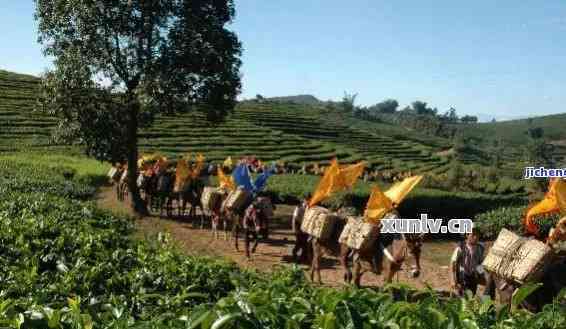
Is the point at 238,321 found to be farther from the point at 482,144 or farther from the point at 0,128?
the point at 482,144

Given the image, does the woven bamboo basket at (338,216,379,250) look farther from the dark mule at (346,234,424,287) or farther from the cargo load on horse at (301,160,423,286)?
the dark mule at (346,234,424,287)

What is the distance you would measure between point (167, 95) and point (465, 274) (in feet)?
Answer: 40.4

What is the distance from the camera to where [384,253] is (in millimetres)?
10859

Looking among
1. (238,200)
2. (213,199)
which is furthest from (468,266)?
(213,199)

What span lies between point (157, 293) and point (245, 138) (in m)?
47.3

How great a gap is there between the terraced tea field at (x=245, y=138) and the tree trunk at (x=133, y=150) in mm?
15705

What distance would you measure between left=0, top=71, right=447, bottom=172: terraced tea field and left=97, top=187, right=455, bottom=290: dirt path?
1799cm

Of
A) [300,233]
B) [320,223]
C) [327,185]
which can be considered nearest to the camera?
[320,223]

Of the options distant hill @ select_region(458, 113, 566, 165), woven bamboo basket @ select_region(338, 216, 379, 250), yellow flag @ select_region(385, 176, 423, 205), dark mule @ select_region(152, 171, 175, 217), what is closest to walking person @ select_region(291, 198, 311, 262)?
woven bamboo basket @ select_region(338, 216, 379, 250)

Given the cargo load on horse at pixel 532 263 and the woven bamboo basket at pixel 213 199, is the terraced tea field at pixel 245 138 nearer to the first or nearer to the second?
the woven bamboo basket at pixel 213 199

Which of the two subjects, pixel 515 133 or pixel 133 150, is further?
pixel 515 133

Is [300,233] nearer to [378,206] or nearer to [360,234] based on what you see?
[360,234]

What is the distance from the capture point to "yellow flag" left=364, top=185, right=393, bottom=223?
35.4ft

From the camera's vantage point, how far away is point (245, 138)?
51.4 m
